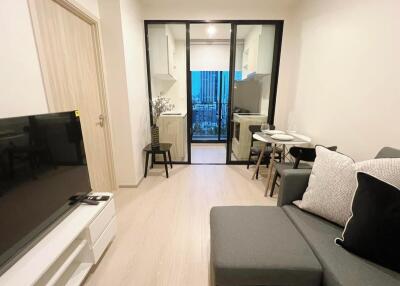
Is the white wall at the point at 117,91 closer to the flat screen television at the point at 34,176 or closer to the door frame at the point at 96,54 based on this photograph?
the door frame at the point at 96,54

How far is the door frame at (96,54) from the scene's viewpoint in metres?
1.36

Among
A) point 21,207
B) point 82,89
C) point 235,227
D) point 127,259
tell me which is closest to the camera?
point 21,207

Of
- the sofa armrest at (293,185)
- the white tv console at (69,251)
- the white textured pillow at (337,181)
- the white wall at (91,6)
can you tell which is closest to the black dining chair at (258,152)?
the sofa armrest at (293,185)

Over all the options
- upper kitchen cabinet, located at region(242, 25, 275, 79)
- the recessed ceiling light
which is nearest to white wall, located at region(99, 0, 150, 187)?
the recessed ceiling light

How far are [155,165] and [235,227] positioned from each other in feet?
8.27

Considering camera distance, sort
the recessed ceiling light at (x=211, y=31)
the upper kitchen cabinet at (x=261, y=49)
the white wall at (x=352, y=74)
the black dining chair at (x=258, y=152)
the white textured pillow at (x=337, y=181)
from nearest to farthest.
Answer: the white textured pillow at (x=337, y=181) → the white wall at (x=352, y=74) → the black dining chair at (x=258, y=152) → the upper kitchen cabinet at (x=261, y=49) → the recessed ceiling light at (x=211, y=31)

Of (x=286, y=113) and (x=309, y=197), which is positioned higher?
(x=286, y=113)

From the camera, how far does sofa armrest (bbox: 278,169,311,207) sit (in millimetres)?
1531

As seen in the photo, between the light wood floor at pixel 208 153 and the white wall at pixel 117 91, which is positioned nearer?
the white wall at pixel 117 91

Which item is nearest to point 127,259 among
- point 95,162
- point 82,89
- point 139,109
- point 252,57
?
point 95,162

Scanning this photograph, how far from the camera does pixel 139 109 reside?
9.71 ft

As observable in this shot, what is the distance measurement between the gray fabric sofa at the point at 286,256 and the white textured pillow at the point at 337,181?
0.10 m

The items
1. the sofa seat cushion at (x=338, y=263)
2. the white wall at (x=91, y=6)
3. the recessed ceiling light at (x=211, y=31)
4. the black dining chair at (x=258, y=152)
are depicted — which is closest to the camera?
the sofa seat cushion at (x=338, y=263)

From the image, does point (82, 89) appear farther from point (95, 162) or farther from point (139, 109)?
point (139, 109)
